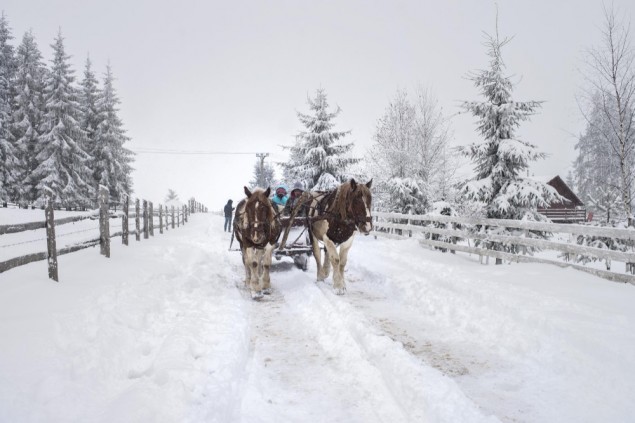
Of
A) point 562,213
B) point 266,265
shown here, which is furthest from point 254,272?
point 562,213

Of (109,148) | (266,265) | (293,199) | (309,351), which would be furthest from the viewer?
(109,148)

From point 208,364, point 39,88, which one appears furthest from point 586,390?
point 39,88

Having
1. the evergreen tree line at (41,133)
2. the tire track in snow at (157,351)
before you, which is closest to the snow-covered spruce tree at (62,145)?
the evergreen tree line at (41,133)

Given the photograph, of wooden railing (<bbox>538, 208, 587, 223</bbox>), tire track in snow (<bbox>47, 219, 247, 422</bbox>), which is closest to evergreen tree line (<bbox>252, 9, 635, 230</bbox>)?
wooden railing (<bbox>538, 208, 587, 223</bbox>)

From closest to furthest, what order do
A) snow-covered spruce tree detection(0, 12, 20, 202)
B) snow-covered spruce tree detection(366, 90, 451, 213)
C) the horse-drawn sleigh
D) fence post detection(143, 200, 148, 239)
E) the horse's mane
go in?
the horse-drawn sleigh
the horse's mane
fence post detection(143, 200, 148, 239)
snow-covered spruce tree detection(366, 90, 451, 213)
snow-covered spruce tree detection(0, 12, 20, 202)

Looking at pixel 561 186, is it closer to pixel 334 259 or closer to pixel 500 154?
pixel 500 154

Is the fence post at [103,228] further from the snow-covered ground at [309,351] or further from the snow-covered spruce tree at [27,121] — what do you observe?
the snow-covered spruce tree at [27,121]

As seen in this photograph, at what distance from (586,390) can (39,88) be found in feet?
122

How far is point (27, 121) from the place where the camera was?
2769 cm

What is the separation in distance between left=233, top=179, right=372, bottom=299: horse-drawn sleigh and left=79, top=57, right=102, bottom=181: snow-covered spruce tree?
3011 cm

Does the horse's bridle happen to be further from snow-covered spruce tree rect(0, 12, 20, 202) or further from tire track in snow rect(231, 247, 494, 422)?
snow-covered spruce tree rect(0, 12, 20, 202)

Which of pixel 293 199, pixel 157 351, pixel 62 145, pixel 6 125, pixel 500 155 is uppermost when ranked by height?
pixel 6 125

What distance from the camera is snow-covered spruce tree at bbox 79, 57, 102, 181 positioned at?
31797 mm

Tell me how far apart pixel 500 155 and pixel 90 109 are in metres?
33.8
